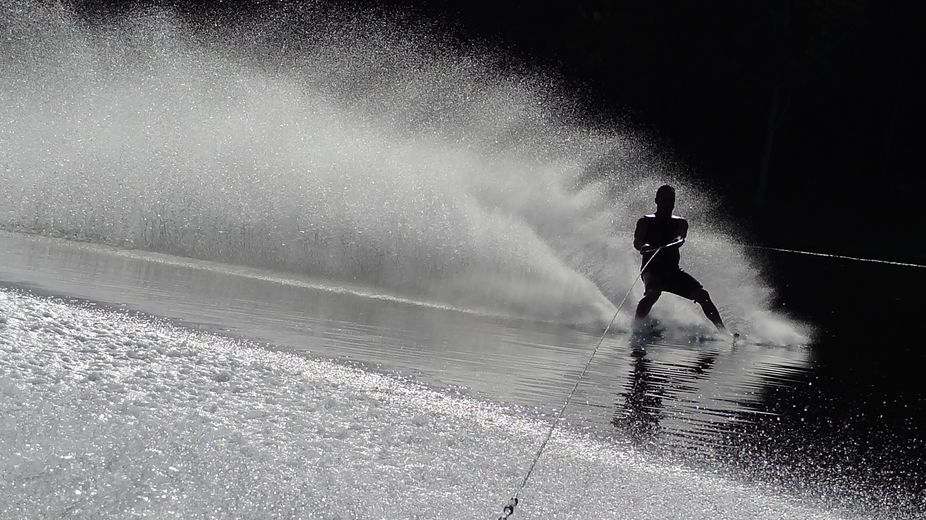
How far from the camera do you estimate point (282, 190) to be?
14.9 m

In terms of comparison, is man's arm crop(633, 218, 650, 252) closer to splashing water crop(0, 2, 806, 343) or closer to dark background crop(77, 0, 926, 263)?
splashing water crop(0, 2, 806, 343)

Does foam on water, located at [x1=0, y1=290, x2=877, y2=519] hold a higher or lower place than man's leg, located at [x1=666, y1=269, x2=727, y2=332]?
lower

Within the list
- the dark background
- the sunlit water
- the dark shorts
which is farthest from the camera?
the dark background

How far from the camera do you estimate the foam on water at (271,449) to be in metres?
4.41

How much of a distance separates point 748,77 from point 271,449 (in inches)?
1631

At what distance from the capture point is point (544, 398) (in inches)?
276

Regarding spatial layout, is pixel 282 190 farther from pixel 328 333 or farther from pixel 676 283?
pixel 328 333

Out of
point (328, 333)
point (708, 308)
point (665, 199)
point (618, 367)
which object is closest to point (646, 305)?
point (708, 308)

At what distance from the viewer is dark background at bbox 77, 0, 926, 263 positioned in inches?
1677

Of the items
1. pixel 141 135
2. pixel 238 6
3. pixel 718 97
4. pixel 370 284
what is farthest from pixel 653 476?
pixel 718 97

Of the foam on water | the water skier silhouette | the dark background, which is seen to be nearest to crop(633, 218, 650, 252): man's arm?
the water skier silhouette

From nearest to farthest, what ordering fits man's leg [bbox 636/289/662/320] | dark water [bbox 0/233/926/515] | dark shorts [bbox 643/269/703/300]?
dark water [bbox 0/233/926/515] < man's leg [bbox 636/289/662/320] < dark shorts [bbox 643/269/703/300]

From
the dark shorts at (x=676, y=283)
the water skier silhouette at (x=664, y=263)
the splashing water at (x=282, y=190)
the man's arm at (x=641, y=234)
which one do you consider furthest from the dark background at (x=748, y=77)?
the dark shorts at (x=676, y=283)

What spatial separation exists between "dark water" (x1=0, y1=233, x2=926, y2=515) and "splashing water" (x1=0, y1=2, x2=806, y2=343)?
1274mm
